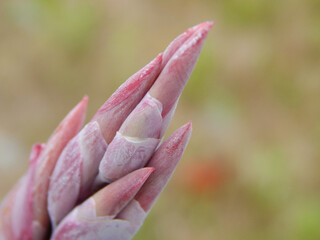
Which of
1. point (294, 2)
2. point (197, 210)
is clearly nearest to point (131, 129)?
point (197, 210)

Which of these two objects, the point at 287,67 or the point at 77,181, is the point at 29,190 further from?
the point at 287,67

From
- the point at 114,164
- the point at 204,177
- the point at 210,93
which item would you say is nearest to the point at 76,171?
the point at 114,164

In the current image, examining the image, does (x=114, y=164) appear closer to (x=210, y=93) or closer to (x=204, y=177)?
(x=204, y=177)

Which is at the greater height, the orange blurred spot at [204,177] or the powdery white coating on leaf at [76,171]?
the powdery white coating on leaf at [76,171]

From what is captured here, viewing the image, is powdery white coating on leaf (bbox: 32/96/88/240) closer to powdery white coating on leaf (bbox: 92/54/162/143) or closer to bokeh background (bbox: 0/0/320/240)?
powdery white coating on leaf (bbox: 92/54/162/143)

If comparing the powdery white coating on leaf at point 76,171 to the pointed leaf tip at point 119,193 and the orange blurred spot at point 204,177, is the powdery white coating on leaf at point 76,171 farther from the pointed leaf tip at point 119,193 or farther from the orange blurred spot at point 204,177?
the orange blurred spot at point 204,177

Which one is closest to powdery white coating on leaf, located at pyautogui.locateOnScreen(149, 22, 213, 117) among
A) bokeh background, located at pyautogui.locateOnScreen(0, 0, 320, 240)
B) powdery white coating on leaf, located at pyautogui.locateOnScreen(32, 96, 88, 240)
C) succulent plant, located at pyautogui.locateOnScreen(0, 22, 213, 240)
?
succulent plant, located at pyautogui.locateOnScreen(0, 22, 213, 240)

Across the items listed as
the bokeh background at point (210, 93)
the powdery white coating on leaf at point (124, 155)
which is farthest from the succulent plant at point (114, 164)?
the bokeh background at point (210, 93)
